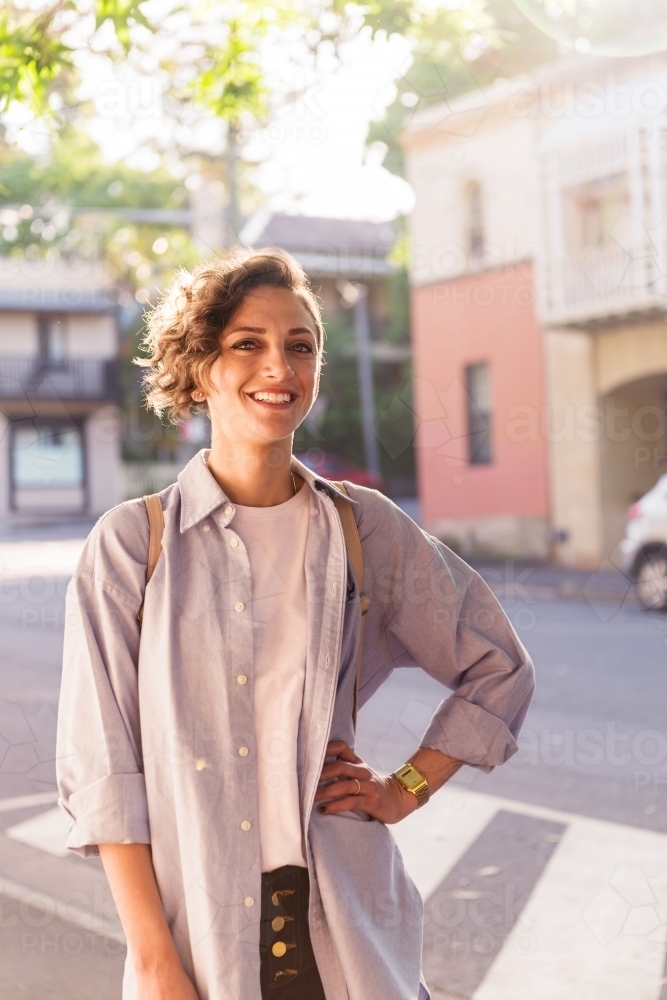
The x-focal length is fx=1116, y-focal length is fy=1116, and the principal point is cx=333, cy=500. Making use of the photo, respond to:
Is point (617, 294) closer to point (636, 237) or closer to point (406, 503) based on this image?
point (636, 237)

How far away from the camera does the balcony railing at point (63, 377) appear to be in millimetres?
30141

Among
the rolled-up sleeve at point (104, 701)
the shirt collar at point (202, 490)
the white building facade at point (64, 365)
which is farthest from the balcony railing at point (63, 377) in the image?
the rolled-up sleeve at point (104, 701)

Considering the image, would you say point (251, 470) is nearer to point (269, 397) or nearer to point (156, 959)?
point (269, 397)

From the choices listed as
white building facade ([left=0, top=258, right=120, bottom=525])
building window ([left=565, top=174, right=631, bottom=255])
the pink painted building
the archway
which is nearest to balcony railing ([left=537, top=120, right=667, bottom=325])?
building window ([left=565, top=174, right=631, bottom=255])

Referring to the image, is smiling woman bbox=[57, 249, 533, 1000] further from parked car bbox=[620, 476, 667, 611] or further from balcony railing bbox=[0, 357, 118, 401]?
balcony railing bbox=[0, 357, 118, 401]

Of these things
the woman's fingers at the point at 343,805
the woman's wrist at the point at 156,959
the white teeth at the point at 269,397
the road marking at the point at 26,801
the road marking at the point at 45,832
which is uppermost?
the white teeth at the point at 269,397

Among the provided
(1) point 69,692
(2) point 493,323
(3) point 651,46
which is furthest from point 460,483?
(1) point 69,692

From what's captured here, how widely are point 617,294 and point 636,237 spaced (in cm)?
84

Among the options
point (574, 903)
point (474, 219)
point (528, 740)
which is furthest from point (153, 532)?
point (474, 219)

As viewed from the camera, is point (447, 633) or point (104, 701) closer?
point (104, 701)

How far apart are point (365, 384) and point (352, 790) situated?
26531 millimetres

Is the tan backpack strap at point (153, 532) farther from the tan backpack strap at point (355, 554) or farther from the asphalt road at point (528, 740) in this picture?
the asphalt road at point (528, 740)

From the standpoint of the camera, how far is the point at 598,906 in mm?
3588

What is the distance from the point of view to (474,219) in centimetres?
1744
